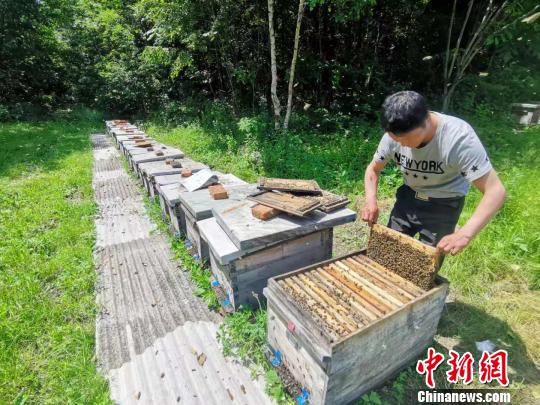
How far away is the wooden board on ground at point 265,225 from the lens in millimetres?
2344

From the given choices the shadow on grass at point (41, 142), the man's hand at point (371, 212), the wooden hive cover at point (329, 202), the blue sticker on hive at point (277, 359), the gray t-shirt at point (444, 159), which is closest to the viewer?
the gray t-shirt at point (444, 159)

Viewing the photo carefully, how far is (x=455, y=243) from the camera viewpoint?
1709 mm

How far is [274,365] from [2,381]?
2068 mm

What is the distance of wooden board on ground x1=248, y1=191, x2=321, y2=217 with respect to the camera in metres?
2.50

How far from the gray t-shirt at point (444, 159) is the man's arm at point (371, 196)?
7cm

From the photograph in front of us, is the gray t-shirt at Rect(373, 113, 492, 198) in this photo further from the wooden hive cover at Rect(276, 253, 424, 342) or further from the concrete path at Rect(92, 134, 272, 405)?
the concrete path at Rect(92, 134, 272, 405)

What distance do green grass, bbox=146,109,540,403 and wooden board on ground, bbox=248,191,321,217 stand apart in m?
1.04

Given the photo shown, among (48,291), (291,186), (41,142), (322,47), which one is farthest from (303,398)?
(41,142)

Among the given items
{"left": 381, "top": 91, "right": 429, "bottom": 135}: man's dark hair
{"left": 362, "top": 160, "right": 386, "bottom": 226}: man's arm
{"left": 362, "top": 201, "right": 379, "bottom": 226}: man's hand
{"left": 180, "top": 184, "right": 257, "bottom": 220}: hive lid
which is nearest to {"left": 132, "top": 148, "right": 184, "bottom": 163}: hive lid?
{"left": 180, "top": 184, "right": 257, "bottom": 220}: hive lid

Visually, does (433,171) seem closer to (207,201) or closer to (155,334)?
(207,201)

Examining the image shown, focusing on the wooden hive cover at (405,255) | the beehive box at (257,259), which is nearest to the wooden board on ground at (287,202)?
the beehive box at (257,259)

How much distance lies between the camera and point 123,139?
829cm

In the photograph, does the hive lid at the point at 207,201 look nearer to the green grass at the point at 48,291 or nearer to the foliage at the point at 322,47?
the green grass at the point at 48,291

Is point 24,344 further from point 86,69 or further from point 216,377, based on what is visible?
point 86,69
